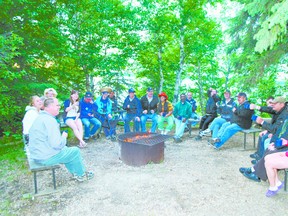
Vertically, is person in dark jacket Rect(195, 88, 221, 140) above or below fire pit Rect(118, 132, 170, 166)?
above

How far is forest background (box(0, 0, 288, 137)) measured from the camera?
5.82 m

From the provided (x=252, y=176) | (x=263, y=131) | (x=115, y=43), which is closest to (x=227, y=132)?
(x=263, y=131)

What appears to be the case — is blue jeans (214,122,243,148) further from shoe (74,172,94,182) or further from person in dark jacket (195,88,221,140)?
shoe (74,172,94,182)

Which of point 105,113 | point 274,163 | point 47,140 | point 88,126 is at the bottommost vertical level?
point 274,163

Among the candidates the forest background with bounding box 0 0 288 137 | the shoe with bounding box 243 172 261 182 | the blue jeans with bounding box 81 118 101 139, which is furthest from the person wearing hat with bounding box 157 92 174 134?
the shoe with bounding box 243 172 261 182

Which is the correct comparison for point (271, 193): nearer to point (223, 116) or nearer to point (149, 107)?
point (223, 116)

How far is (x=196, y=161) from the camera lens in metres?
4.92

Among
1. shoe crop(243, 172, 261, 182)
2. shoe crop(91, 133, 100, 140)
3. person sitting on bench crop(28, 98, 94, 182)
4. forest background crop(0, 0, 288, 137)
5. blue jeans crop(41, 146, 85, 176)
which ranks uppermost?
forest background crop(0, 0, 288, 137)

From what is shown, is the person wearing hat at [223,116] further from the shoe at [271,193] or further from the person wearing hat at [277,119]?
the shoe at [271,193]

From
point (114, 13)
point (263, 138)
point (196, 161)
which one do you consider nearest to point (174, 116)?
point (196, 161)

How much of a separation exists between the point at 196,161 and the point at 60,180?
110 inches

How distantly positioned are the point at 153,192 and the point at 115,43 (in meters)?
7.04

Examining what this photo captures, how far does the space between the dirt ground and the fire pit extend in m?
0.15

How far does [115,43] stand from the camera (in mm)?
9148
